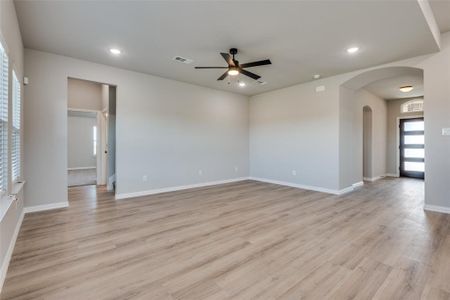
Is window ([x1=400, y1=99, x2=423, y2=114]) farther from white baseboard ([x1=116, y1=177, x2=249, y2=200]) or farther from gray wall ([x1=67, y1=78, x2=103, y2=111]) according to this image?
gray wall ([x1=67, y1=78, x2=103, y2=111])

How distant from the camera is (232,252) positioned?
2482 millimetres

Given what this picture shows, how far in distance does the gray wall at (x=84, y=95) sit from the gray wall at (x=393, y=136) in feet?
33.1

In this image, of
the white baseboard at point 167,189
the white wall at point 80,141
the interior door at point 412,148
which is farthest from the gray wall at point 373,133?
the white wall at point 80,141

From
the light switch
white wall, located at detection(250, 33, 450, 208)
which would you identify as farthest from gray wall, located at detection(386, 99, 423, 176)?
the light switch

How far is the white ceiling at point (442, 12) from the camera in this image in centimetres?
290

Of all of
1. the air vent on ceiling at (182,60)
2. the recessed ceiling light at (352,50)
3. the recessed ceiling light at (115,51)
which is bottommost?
the recessed ceiling light at (352,50)

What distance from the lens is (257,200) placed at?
4723 millimetres

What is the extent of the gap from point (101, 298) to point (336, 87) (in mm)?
5695

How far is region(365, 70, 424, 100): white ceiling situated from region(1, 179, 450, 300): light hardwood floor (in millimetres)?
3203

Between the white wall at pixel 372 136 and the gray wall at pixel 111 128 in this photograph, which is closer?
the gray wall at pixel 111 128

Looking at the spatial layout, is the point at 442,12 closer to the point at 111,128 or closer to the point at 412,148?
the point at 412,148

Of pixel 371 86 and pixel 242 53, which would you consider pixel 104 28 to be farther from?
pixel 371 86

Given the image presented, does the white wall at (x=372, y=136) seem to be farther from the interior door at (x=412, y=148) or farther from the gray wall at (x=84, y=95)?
the gray wall at (x=84, y=95)

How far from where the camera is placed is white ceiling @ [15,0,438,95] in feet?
8.79
